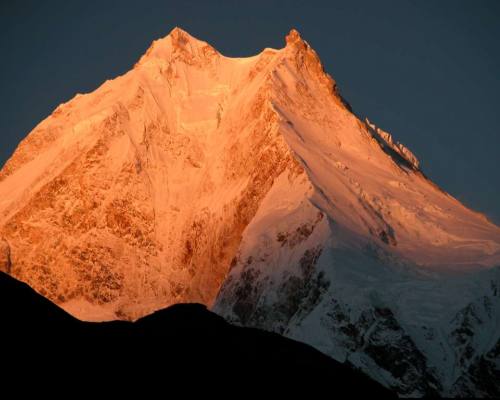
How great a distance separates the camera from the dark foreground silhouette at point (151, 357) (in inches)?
2438

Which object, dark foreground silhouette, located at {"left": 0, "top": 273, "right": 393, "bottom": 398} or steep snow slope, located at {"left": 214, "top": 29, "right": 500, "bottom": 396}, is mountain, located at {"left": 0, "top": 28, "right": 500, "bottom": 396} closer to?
steep snow slope, located at {"left": 214, "top": 29, "right": 500, "bottom": 396}

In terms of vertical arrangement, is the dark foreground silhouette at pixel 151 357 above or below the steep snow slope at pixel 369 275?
below

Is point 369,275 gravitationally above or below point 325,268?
above

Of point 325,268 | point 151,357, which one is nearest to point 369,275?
point 325,268

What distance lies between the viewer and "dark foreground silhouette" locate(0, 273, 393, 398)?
61.9 metres

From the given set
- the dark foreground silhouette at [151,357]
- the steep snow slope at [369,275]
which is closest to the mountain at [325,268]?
the steep snow slope at [369,275]

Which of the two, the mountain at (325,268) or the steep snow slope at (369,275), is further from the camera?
the mountain at (325,268)

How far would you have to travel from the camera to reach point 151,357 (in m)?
65.9

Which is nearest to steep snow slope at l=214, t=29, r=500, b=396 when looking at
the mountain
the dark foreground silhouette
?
the mountain

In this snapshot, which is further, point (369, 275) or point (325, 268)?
point (369, 275)

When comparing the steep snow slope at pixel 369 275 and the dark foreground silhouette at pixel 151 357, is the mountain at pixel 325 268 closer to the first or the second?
the steep snow slope at pixel 369 275

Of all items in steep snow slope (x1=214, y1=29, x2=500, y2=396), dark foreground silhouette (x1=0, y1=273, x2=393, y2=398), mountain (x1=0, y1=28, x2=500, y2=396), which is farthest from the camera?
mountain (x1=0, y1=28, x2=500, y2=396)

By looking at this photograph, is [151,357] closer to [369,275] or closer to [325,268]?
[325,268]

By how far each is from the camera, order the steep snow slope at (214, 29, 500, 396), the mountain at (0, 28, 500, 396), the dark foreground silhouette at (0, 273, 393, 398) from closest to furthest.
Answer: the dark foreground silhouette at (0, 273, 393, 398)
the steep snow slope at (214, 29, 500, 396)
the mountain at (0, 28, 500, 396)
